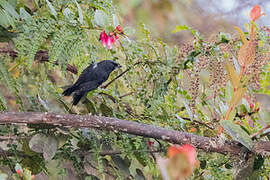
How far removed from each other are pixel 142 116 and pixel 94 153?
24cm

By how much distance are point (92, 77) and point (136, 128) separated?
2.19 ft

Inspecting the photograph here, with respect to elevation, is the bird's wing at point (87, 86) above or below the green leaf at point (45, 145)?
above

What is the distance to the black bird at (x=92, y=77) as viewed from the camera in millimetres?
1477

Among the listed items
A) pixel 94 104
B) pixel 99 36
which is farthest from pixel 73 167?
pixel 99 36

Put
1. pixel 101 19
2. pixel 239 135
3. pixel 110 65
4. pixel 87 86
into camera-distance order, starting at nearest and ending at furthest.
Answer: pixel 239 135 → pixel 101 19 → pixel 87 86 → pixel 110 65

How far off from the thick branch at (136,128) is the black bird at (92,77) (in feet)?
1.50

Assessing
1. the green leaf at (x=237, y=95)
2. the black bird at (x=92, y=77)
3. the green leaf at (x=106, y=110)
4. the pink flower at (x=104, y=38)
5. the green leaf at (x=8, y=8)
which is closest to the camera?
the green leaf at (x=237, y=95)

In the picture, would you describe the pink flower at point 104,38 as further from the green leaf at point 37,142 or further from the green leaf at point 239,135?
the green leaf at point 239,135

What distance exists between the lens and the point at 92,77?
1.54 metres

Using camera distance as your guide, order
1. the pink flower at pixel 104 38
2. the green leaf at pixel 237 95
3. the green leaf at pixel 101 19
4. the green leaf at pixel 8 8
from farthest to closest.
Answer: the pink flower at pixel 104 38 < the green leaf at pixel 101 19 < the green leaf at pixel 8 8 < the green leaf at pixel 237 95

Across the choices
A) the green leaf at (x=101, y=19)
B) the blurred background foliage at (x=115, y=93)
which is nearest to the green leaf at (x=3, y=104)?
the blurred background foliage at (x=115, y=93)

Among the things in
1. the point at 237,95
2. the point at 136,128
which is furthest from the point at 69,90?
the point at 237,95

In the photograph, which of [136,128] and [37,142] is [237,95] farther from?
[37,142]

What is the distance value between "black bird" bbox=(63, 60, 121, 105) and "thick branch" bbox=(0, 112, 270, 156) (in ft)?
1.50
